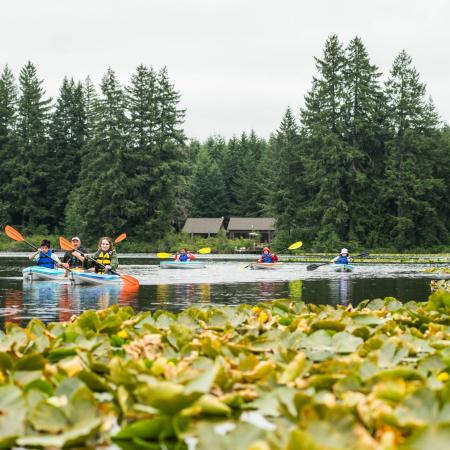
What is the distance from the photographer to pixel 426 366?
2.64 metres

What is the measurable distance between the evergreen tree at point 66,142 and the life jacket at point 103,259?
133 ft

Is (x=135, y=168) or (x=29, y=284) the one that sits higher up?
(x=135, y=168)

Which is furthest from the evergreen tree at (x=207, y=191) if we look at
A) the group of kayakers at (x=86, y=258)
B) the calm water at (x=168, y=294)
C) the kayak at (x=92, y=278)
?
the kayak at (x=92, y=278)

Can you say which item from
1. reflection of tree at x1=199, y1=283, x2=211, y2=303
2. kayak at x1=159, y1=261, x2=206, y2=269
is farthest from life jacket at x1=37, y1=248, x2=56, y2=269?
kayak at x1=159, y1=261, x2=206, y2=269

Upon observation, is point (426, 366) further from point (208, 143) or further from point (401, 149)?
point (208, 143)

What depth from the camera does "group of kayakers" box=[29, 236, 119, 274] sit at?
1862 cm

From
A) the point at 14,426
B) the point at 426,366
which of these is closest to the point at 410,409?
the point at 426,366

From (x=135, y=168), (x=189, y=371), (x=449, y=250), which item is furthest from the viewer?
(x=135, y=168)

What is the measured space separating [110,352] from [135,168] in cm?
5203

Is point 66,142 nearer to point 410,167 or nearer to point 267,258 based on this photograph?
point 410,167

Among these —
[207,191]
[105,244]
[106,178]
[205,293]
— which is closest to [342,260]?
[105,244]

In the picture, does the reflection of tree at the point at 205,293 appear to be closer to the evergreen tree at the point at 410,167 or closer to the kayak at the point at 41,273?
the kayak at the point at 41,273

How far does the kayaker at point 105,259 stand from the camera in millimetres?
18469

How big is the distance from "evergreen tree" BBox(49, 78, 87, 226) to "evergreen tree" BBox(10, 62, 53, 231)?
0.72 m
